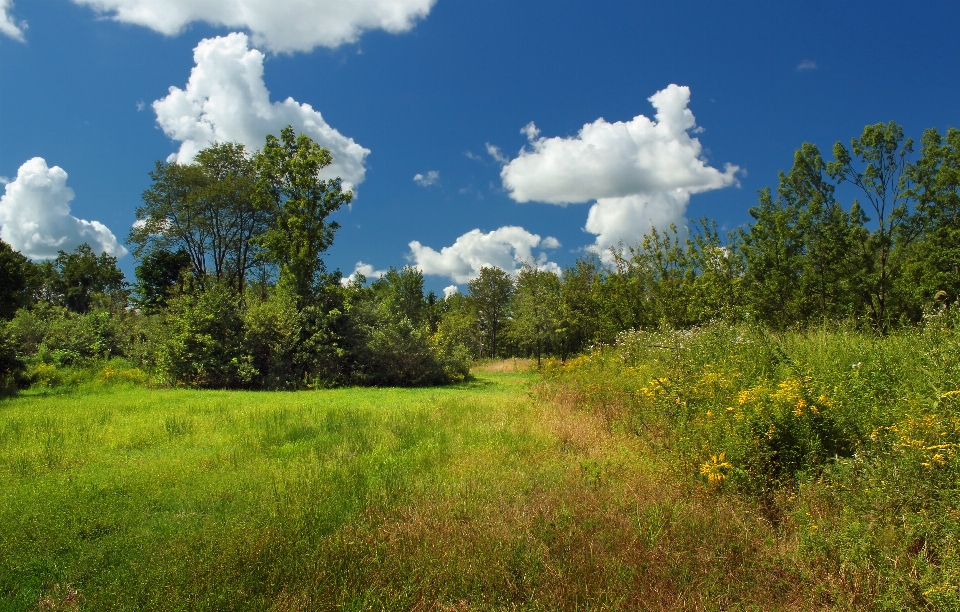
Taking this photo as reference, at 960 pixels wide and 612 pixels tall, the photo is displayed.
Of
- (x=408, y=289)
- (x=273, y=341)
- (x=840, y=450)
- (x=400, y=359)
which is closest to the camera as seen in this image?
(x=840, y=450)

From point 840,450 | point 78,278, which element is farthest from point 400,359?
point 78,278

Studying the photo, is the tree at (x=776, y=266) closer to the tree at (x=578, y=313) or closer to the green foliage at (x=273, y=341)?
the tree at (x=578, y=313)

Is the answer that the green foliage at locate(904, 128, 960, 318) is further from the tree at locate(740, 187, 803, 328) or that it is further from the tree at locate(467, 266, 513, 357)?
the tree at locate(467, 266, 513, 357)

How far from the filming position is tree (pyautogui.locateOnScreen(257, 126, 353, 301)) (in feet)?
82.0

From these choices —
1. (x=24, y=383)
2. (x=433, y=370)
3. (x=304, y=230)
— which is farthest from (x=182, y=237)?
(x=433, y=370)

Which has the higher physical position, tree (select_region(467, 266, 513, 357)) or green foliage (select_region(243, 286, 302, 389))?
tree (select_region(467, 266, 513, 357))

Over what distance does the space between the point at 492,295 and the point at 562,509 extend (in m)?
51.7

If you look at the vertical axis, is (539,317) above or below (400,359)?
above

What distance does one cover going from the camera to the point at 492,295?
56625mm

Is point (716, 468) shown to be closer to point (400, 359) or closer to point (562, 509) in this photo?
point (562, 509)

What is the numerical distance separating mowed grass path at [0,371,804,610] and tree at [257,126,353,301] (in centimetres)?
1746

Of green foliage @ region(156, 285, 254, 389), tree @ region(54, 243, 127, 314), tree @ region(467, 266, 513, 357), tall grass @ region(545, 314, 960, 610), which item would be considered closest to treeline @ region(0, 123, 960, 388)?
green foliage @ region(156, 285, 254, 389)

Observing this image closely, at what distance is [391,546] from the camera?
4.48 meters

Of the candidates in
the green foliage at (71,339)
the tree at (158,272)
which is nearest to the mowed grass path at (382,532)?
the green foliage at (71,339)
